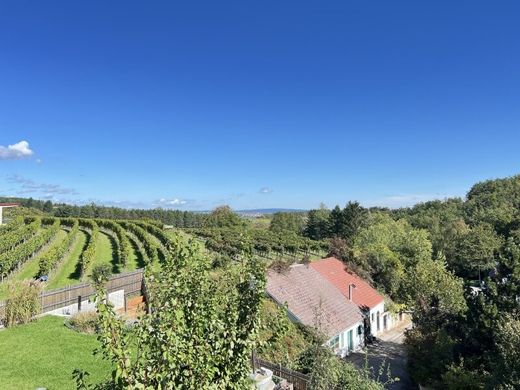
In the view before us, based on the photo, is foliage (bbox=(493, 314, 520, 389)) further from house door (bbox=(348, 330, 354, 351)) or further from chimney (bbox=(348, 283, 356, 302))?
chimney (bbox=(348, 283, 356, 302))

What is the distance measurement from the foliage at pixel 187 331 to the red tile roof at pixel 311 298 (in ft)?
50.3

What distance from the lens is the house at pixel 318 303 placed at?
21.2m

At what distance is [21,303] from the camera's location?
55.5 ft

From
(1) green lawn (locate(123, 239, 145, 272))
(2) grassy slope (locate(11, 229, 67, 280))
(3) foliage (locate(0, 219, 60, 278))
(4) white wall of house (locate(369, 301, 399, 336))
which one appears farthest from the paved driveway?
(3) foliage (locate(0, 219, 60, 278))

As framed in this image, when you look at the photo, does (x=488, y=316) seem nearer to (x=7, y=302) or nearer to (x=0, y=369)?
(x=0, y=369)

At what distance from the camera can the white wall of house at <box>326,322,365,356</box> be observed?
70.2 ft

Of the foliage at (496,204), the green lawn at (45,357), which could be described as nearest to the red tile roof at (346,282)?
the green lawn at (45,357)

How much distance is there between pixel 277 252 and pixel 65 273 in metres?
27.8

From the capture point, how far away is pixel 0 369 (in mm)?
11844

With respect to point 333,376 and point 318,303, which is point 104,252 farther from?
point 333,376

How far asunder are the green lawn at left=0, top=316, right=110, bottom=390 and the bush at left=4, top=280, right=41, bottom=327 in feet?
1.76

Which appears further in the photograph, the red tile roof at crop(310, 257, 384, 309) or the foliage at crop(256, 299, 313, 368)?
the red tile roof at crop(310, 257, 384, 309)

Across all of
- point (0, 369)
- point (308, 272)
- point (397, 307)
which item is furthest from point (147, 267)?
point (397, 307)

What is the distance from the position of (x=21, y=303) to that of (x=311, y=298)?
15.5 m
